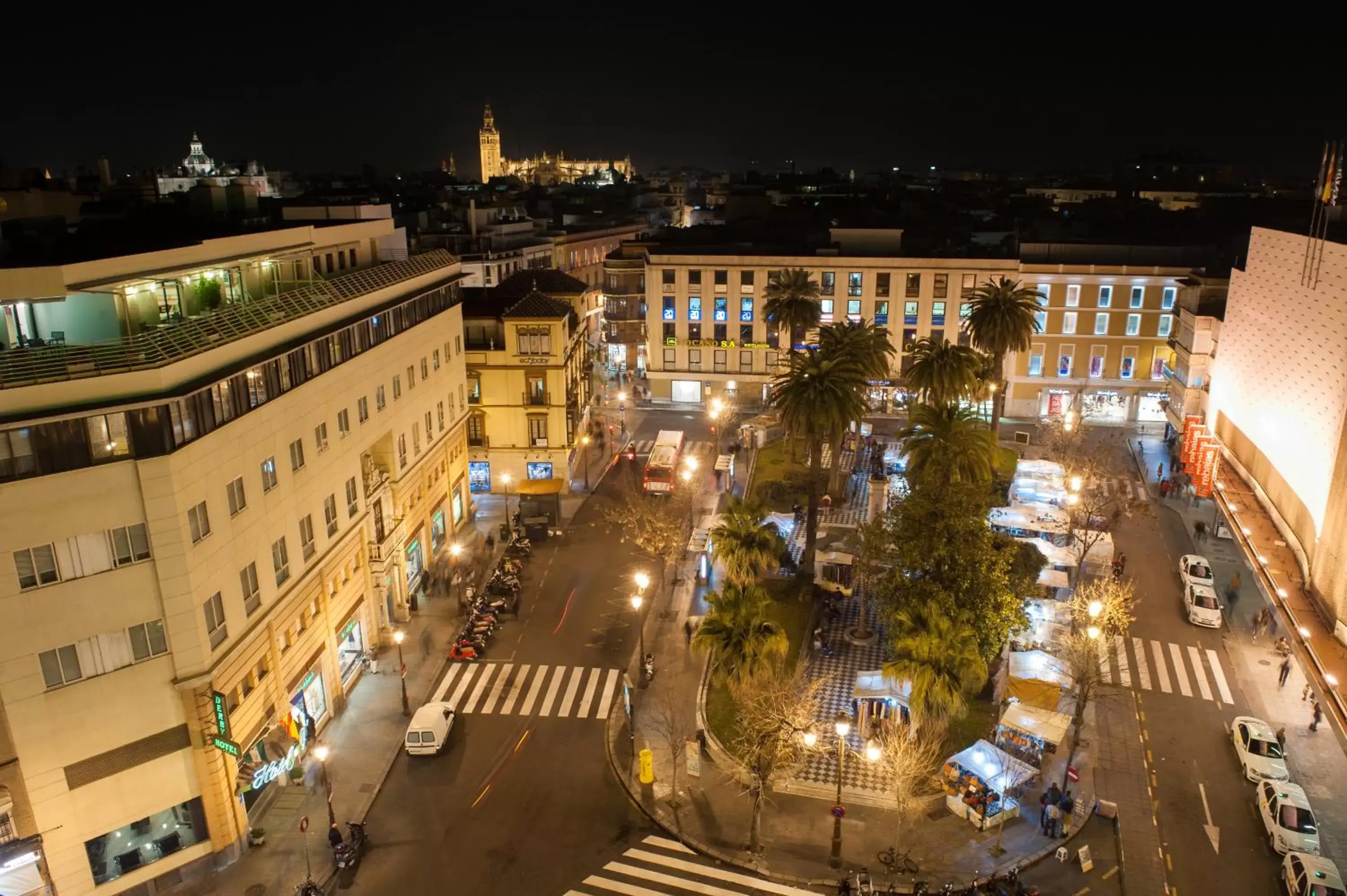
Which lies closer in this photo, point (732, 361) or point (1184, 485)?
point (1184, 485)

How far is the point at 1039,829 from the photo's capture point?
3631 centimetres

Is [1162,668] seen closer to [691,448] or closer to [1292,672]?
[1292,672]

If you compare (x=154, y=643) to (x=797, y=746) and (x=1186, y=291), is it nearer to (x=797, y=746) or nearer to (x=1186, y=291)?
(x=797, y=746)

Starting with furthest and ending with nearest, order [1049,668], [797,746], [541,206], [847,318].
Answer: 1. [541,206]
2. [847,318]
3. [1049,668]
4. [797,746]

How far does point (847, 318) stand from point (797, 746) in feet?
209

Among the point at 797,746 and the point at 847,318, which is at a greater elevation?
the point at 847,318

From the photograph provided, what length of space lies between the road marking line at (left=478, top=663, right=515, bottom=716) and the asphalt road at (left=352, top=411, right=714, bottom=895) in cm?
8

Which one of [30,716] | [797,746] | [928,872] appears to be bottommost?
[928,872]

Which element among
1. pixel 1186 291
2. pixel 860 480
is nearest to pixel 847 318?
pixel 860 480

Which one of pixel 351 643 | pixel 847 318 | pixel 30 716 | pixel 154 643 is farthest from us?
pixel 847 318

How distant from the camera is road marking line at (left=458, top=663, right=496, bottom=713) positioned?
45312 mm

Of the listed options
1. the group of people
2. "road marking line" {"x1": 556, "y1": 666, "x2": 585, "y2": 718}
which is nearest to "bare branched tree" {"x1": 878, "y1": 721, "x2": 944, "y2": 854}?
the group of people

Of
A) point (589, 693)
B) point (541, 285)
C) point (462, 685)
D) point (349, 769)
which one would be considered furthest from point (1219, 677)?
point (541, 285)

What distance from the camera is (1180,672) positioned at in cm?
4806
